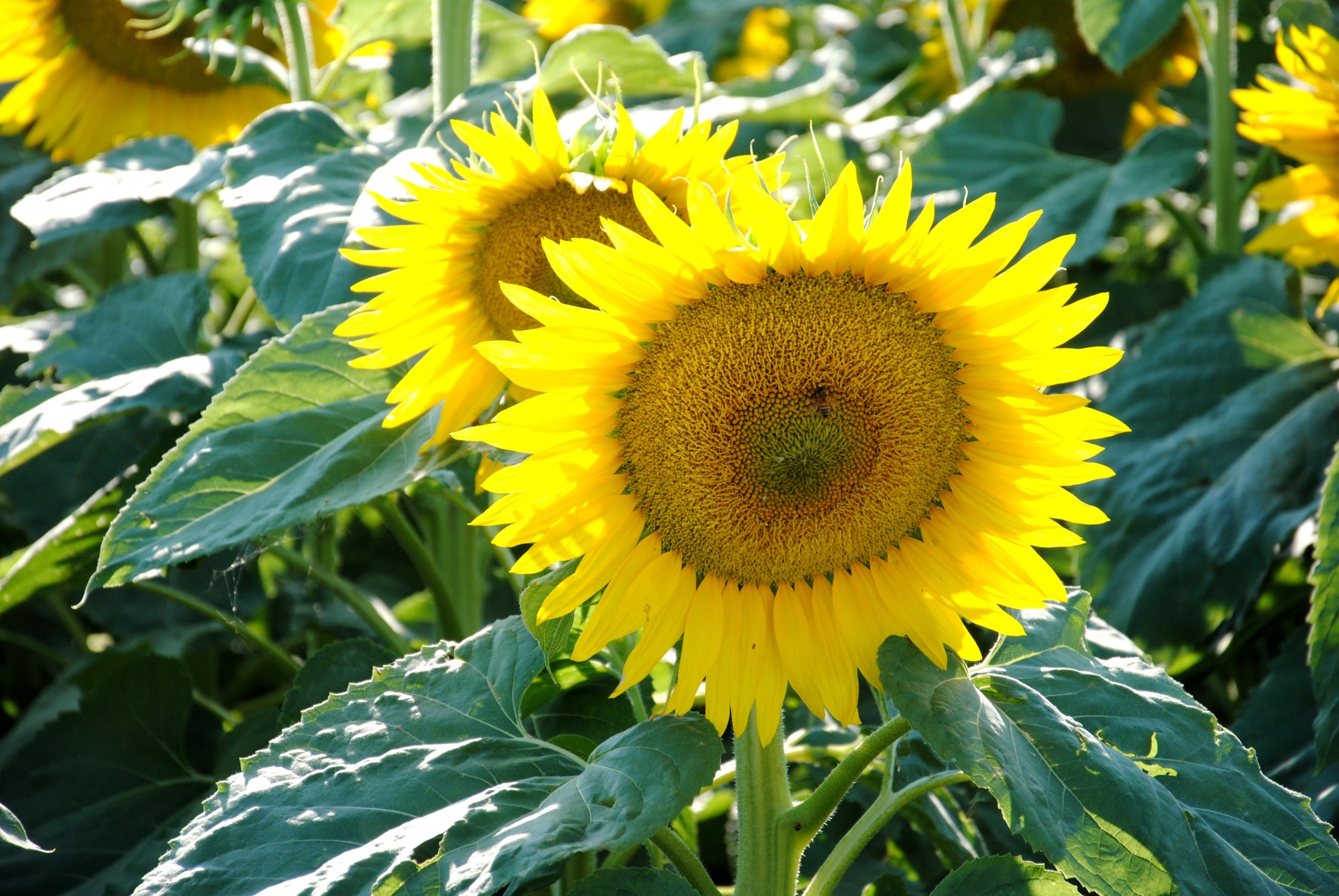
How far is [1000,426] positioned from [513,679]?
0.51 meters

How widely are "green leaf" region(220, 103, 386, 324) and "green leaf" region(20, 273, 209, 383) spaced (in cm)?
28

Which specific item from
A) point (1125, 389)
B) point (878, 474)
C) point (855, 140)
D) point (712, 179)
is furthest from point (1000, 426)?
point (855, 140)

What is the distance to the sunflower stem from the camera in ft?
6.97

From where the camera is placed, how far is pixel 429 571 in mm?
1658

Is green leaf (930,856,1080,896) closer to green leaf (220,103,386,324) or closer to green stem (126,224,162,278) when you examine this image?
green leaf (220,103,386,324)

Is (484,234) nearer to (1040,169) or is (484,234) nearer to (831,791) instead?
(831,791)

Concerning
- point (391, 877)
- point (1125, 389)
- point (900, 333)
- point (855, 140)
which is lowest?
point (1125, 389)

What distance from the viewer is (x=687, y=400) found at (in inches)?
41.6

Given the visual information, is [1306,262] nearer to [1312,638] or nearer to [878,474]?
[1312,638]

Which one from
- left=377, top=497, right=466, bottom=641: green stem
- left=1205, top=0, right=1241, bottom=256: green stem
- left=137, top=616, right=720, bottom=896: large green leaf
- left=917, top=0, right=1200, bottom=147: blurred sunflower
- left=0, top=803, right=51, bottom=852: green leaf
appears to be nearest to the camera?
left=137, top=616, right=720, bottom=896: large green leaf

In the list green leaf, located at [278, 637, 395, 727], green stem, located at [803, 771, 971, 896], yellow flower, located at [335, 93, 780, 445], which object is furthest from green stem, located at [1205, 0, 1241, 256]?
green leaf, located at [278, 637, 395, 727]

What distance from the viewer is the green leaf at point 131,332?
171 cm

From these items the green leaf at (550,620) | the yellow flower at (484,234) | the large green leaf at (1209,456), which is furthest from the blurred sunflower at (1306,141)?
the green leaf at (550,620)

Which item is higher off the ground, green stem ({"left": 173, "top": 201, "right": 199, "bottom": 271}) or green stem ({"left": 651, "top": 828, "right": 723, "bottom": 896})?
green stem ({"left": 173, "top": 201, "right": 199, "bottom": 271})
